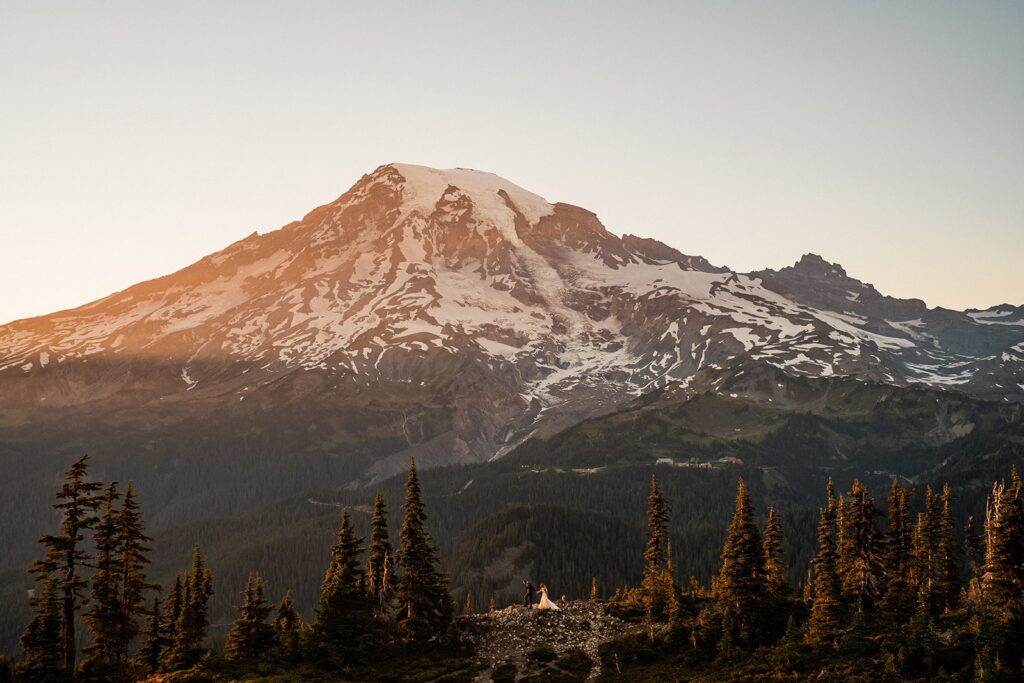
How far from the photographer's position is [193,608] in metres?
88.6

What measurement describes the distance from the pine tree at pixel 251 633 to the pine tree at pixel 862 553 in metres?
52.3

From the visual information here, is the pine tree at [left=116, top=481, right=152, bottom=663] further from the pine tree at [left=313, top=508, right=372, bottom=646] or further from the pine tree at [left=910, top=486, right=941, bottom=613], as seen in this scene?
the pine tree at [left=910, top=486, right=941, bottom=613]

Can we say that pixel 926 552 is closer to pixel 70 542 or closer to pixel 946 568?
pixel 946 568

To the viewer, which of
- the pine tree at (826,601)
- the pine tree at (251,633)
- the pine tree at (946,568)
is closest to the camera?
the pine tree at (826,601)

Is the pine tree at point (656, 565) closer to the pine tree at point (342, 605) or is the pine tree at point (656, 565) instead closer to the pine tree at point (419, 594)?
the pine tree at point (419, 594)

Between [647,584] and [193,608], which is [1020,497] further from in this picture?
[193,608]

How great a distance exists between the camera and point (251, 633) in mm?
86562

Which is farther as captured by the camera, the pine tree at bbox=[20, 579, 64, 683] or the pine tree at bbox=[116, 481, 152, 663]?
the pine tree at bbox=[20, 579, 64, 683]

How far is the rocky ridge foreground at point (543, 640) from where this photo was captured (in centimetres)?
8382

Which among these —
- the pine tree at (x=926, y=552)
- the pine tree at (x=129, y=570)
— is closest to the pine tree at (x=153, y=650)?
the pine tree at (x=129, y=570)

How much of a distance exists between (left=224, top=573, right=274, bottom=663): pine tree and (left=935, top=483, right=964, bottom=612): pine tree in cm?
5917

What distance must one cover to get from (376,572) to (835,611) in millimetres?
41557

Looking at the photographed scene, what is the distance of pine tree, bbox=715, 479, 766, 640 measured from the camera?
8956 centimetres

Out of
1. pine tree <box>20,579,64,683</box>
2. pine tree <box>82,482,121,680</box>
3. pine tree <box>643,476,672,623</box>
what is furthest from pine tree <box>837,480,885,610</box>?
pine tree <box>20,579,64,683</box>
